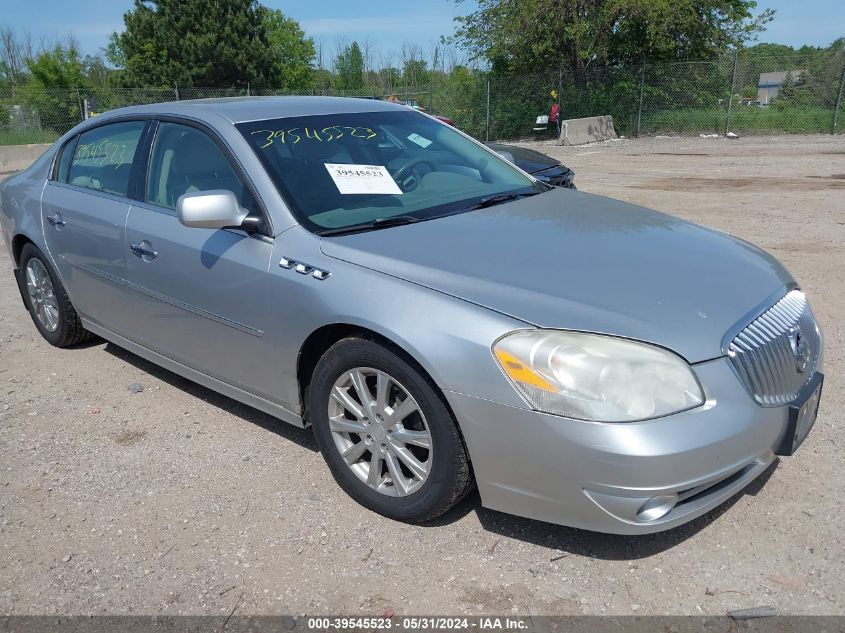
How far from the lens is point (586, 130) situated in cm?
2375

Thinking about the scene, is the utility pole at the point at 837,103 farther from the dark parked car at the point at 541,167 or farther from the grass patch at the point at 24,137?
the grass patch at the point at 24,137

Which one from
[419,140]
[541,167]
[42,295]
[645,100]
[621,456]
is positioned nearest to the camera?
[621,456]

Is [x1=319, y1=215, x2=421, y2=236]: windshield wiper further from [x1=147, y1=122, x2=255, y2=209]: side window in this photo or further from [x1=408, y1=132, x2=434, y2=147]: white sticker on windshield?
[x1=408, y1=132, x2=434, y2=147]: white sticker on windshield

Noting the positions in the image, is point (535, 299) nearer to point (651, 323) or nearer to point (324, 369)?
point (651, 323)

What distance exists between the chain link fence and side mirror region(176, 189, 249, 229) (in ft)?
72.4

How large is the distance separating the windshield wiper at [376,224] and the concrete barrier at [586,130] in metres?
20.8

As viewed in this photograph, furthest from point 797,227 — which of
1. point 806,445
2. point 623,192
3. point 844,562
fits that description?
point 844,562

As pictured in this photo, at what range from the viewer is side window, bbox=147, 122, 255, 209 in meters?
3.60

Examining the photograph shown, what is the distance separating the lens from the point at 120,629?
252 centimetres

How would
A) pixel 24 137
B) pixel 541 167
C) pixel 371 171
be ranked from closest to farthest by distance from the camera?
pixel 371 171, pixel 541 167, pixel 24 137

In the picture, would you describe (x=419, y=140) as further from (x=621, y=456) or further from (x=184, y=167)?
(x=621, y=456)

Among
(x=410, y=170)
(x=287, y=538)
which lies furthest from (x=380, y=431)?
(x=410, y=170)

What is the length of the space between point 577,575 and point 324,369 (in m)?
1.26

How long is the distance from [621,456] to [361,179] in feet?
6.12
